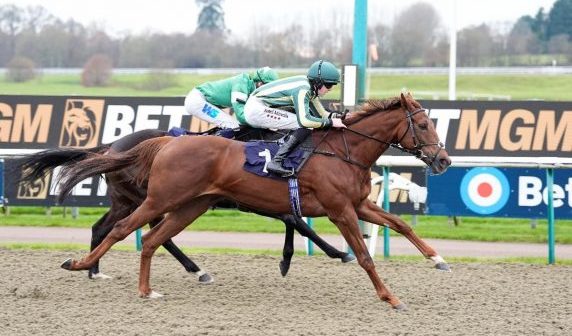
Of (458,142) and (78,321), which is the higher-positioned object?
(458,142)

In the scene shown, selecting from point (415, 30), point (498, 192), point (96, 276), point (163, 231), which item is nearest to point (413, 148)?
point (163, 231)

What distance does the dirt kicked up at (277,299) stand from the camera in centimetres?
622

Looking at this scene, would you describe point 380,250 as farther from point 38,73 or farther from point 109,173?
point 38,73

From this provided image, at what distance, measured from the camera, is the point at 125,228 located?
7.25 metres

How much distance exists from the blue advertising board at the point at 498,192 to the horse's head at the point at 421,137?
2.60 m

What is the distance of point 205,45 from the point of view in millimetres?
46344

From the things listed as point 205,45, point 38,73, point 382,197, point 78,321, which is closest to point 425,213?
point 382,197

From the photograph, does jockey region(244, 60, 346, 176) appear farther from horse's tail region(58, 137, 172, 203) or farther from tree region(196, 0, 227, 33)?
tree region(196, 0, 227, 33)

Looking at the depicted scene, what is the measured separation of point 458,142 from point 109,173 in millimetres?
6067

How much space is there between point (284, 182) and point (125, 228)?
1232 mm

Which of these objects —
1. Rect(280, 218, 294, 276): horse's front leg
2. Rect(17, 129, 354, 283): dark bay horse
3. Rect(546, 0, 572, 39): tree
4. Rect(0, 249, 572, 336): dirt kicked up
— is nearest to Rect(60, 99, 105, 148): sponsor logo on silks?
Rect(0, 249, 572, 336): dirt kicked up

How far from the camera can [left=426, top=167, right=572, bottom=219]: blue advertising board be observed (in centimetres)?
981

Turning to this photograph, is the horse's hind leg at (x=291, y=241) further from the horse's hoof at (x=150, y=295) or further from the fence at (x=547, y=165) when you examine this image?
the horse's hoof at (x=150, y=295)

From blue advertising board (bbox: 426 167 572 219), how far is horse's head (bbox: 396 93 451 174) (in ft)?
8.54
